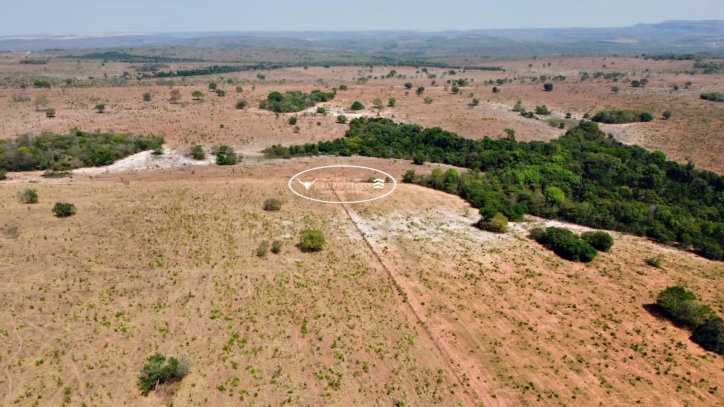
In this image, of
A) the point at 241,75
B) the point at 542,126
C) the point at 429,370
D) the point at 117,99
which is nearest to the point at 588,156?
the point at 542,126

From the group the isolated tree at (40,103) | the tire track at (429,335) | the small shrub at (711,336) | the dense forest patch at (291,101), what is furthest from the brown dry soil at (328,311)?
the isolated tree at (40,103)

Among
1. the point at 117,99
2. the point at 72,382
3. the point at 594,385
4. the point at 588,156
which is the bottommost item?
the point at 594,385

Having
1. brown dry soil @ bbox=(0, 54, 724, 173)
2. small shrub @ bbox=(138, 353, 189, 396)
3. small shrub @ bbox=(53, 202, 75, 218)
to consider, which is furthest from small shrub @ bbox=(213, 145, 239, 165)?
small shrub @ bbox=(138, 353, 189, 396)

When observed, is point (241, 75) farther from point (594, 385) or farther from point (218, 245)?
point (594, 385)

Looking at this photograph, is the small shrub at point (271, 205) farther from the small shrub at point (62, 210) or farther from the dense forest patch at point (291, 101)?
the dense forest patch at point (291, 101)

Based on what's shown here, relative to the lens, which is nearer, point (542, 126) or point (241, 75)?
point (542, 126)

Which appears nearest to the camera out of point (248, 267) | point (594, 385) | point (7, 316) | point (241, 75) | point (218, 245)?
point (594, 385)

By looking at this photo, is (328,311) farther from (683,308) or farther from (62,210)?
(62,210)
